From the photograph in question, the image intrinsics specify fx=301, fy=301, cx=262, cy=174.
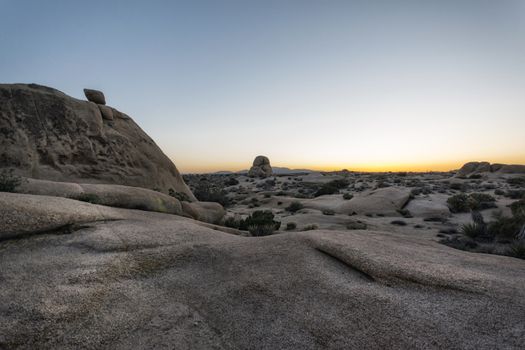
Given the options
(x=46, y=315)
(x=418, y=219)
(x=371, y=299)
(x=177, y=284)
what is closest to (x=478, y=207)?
(x=418, y=219)

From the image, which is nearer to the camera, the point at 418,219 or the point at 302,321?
the point at 302,321

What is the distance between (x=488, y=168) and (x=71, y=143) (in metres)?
60.0

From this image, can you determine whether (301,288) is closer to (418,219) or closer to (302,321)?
(302,321)

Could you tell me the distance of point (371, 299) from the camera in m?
4.03

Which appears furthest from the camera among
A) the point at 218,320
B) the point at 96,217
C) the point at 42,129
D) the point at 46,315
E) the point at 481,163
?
the point at 481,163

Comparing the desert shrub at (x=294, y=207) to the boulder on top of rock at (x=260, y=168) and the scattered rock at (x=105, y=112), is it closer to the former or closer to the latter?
the scattered rock at (x=105, y=112)

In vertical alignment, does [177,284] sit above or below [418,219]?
above

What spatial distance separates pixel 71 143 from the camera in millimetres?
12602

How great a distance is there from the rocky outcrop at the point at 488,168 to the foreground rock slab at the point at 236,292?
5044 cm

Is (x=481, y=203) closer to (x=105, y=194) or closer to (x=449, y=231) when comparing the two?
(x=449, y=231)

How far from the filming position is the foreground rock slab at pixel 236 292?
3.38 m

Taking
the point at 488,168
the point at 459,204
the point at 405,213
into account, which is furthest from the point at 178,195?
the point at 488,168

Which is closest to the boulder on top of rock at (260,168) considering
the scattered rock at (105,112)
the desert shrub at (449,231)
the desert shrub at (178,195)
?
the desert shrub at (178,195)

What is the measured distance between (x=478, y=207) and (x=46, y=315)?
2188 cm
